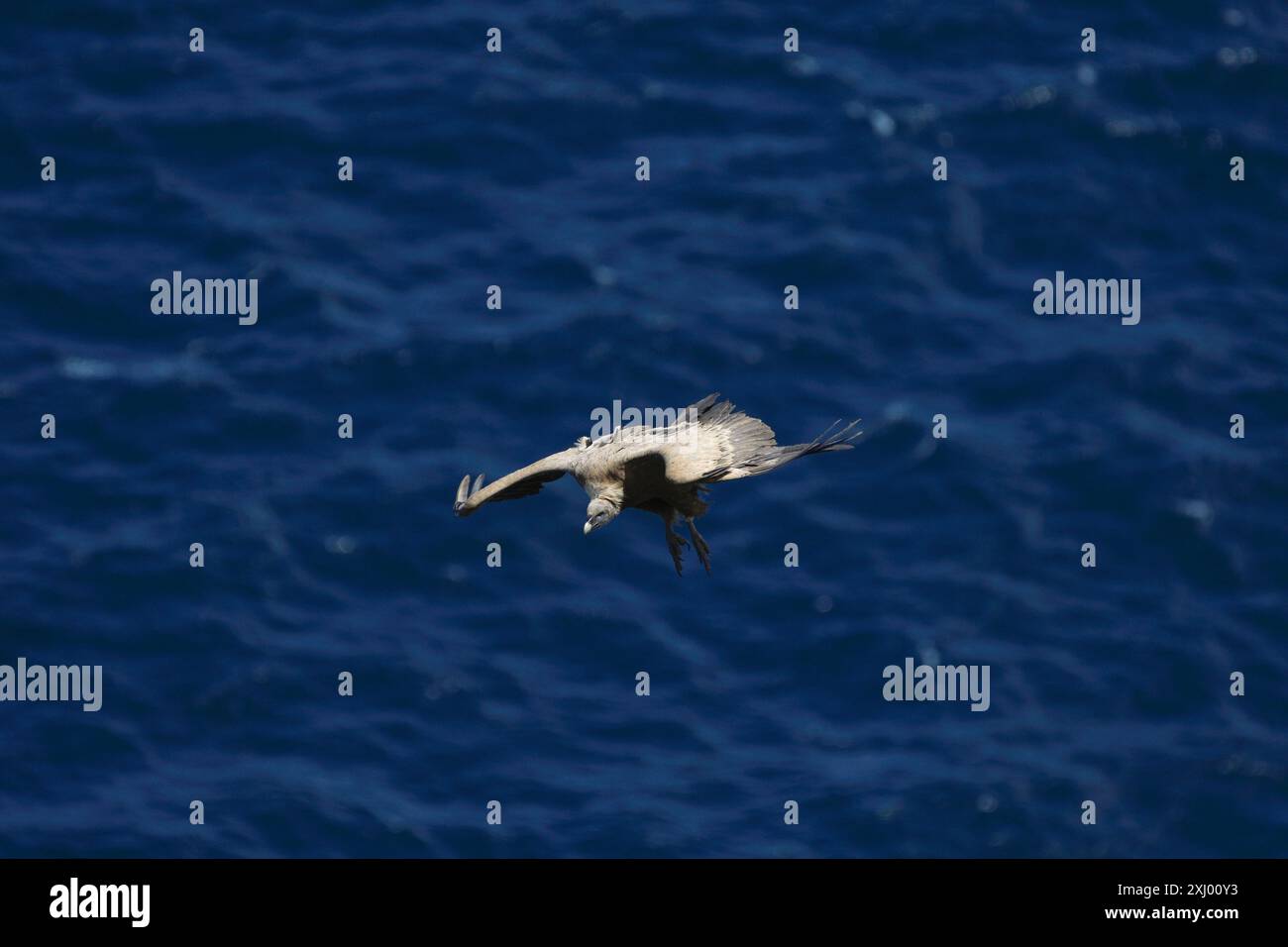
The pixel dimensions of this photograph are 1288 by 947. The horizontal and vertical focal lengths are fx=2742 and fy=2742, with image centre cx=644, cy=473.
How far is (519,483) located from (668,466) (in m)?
2.66

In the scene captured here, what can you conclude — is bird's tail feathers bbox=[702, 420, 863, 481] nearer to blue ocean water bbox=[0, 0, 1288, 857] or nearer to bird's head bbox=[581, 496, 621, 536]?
bird's head bbox=[581, 496, 621, 536]

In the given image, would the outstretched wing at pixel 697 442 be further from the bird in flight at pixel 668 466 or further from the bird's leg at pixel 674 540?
the bird's leg at pixel 674 540

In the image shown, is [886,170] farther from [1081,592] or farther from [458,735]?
[458,735]

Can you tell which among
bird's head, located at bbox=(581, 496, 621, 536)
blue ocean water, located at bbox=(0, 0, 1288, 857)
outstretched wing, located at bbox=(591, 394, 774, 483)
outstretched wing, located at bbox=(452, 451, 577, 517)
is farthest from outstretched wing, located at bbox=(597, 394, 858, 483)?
blue ocean water, located at bbox=(0, 0, 1288, 857)

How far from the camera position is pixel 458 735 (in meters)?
73.0

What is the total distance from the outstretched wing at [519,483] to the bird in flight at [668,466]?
14 millimetres

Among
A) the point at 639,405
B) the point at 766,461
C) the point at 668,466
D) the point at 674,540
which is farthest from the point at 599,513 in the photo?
the point at 639,405

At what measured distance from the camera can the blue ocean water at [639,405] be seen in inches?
2867

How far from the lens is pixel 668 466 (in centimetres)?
3616

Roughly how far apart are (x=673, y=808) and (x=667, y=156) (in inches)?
994

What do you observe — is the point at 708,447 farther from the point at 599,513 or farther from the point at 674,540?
the point at 599,513

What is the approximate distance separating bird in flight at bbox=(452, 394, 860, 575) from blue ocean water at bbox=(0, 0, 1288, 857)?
3372 cm

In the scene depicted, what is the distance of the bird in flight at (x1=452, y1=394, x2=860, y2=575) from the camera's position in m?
35.8

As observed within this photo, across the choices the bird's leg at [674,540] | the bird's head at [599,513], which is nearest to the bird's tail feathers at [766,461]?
the bird's head at [599,513]
